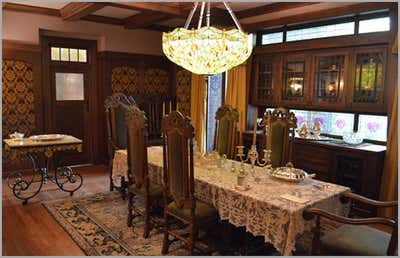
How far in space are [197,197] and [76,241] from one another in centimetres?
121

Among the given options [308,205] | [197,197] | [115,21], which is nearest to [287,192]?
[308,205]

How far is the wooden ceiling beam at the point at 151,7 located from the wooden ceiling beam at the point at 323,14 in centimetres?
126

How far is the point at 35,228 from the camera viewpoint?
129 inches

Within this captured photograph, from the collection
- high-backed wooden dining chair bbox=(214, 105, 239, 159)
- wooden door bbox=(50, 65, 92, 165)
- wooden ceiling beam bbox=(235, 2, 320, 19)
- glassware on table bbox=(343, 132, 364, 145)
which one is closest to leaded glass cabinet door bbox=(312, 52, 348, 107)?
glassware on table bbox=(343, 132, 364, 145)

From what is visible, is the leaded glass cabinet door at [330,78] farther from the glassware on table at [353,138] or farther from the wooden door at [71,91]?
the wooden door at [71,91]

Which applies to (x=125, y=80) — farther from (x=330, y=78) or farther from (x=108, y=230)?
(x=330, y=78)

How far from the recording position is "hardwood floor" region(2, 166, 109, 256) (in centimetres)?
283

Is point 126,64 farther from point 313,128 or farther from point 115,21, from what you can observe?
point 313,128

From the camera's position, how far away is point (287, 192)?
95.0 inches

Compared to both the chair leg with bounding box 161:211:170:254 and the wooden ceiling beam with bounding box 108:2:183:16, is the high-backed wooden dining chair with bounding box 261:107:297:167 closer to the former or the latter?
the chair leg with bounding box 161:211:170:254

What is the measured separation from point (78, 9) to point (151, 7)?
43.0 inches

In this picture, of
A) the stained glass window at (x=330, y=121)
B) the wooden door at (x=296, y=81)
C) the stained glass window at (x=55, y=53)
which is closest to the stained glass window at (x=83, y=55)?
the stained glass window at (x=55, y=53)

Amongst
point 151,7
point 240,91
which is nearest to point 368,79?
point 240,91

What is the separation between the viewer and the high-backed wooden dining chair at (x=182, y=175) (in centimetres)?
245
